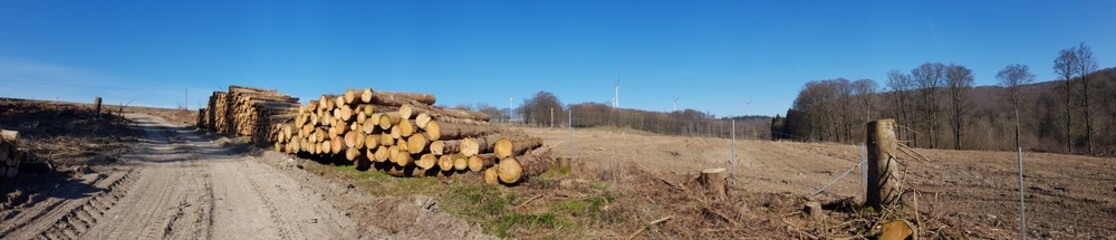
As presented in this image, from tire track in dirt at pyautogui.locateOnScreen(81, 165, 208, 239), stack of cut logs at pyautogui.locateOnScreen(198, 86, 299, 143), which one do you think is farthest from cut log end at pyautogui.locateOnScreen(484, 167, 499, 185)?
stack of cut logs at pyautogui.locateOnScreen(198, 86, 299, 143)

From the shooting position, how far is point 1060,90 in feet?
118

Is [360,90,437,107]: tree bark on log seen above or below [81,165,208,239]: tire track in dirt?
above

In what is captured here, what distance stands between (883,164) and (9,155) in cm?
1234

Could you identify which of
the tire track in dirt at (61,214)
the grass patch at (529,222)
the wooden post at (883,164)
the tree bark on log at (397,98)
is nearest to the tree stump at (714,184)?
the wooden post at (883,164)

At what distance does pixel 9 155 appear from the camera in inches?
332

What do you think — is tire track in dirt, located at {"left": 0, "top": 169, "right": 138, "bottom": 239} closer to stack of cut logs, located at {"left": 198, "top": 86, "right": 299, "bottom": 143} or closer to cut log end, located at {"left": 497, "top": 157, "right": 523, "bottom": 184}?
cut log end, located at {"left": 497, "top": 157, "right": 523, "bottom": 184}

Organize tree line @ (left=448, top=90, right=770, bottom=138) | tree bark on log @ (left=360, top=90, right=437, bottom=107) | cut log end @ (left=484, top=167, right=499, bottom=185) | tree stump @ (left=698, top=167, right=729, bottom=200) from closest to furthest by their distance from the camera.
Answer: tree stump @ (left=698, top=167, right=729, bottom=200) → cut log end @ (left=484, top=167, right=499, bottom=185) → tree bark on log @ (left=360, top=90, right=437, bottom=107) → tree line @ (left=448, top=90, right=770, bottom=138)

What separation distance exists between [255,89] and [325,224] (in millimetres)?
19406

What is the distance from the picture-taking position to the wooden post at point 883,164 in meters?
5.66

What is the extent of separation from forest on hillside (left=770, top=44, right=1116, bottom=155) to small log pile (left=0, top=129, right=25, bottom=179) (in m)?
34.3

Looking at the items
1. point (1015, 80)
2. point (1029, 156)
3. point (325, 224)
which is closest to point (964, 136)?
point (1015, 80)

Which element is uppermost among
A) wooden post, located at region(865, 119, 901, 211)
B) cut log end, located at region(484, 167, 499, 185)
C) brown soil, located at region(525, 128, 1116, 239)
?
wooden post, located at region(865, 119, 901, 211)

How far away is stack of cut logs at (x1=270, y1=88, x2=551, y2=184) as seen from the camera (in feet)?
28.7

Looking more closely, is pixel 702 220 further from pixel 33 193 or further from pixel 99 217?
pixel 33 193
